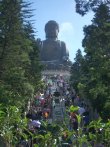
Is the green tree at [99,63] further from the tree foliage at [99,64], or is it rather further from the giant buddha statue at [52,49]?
the giant buddha statue at [52,49]

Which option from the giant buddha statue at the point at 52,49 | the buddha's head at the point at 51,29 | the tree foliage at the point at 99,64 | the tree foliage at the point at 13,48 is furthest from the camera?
the buddha's head at the point at 51,29

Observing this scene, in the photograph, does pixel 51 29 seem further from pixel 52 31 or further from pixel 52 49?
pixel 52 49

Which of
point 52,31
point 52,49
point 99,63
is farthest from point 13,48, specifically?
point 52,31

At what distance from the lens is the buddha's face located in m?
70.2

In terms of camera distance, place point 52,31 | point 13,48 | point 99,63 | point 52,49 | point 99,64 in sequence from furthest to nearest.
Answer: point 52,31
point 52,49
point 13,48
point 99,63
point 99,64

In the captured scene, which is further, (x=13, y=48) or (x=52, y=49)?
(x=52, y=49)

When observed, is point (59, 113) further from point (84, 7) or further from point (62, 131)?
point (62, 131)

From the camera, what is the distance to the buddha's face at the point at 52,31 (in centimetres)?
7019

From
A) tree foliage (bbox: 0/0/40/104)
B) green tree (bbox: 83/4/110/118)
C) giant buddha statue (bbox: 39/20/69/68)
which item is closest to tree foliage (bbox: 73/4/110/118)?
green tree (bbox: 83/4/110/118)

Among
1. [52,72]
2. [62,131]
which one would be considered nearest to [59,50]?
[52,72]

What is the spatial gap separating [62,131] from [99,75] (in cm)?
958

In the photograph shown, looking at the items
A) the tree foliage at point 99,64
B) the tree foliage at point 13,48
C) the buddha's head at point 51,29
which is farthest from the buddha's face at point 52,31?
the tree foliage at point 13,48

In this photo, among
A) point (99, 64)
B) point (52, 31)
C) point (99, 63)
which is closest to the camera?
point (99, 64)

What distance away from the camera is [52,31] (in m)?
70.4
